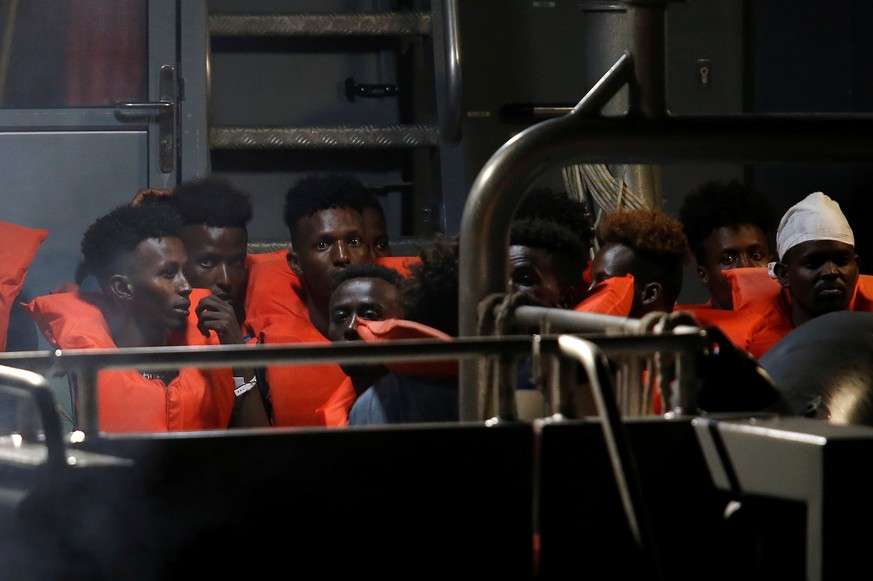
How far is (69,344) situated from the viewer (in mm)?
3152

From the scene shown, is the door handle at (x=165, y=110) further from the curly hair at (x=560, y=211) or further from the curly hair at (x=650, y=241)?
the curly hair at (x=650, y=241)

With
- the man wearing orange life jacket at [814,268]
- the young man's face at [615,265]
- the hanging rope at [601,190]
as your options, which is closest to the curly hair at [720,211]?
the hanging rope at [601,190]

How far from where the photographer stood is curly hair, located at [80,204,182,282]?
322 centimetres

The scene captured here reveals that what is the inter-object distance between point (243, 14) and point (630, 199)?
118cm

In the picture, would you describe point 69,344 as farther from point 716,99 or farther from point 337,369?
point 716,99

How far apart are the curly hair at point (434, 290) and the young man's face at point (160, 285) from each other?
0.91 metres

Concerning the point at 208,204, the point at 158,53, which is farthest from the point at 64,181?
the point at 208,204

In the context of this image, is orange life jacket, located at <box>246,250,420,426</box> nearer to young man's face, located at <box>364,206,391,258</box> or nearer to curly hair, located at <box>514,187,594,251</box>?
young man's face, located at <box>364,206,391,258</box>

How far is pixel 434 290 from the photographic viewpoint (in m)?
2.36

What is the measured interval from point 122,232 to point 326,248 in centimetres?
52

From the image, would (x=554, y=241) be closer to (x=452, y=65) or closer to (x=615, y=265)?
(x=615, y=265)

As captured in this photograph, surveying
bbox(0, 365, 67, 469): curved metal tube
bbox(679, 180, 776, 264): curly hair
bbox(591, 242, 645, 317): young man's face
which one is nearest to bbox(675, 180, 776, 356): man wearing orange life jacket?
bbox(679, 180, 776, 264): curly hair

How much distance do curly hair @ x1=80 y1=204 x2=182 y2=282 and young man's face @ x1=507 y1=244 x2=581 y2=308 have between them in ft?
3.25

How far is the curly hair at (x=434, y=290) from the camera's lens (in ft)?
7.66
